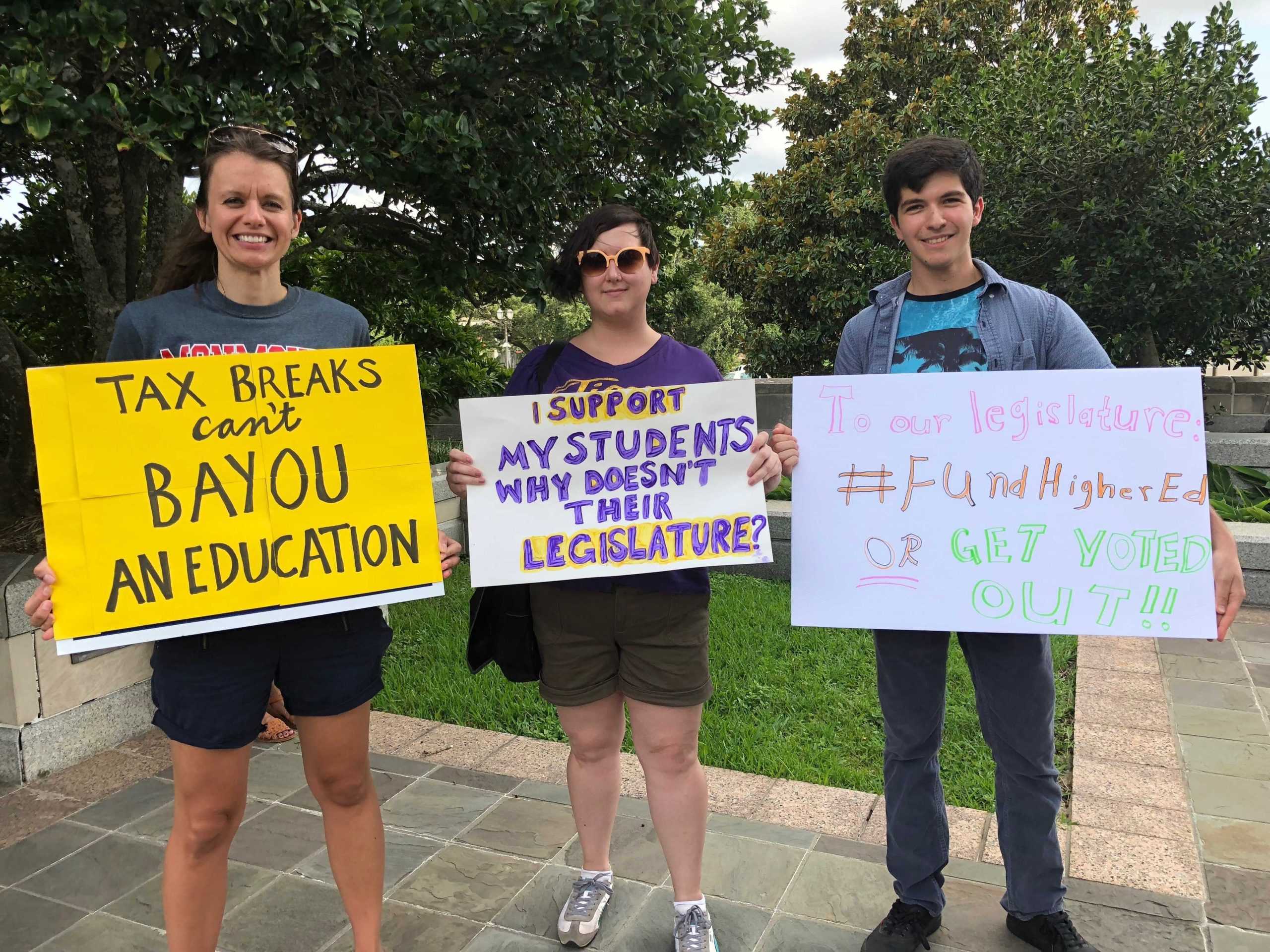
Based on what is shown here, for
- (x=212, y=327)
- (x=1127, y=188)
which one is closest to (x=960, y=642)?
(x=212, y=327)

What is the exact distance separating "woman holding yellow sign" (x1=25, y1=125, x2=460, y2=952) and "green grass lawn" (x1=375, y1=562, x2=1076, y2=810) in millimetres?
2028

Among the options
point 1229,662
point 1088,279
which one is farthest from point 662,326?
point 1229,662

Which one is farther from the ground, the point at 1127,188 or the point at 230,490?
the point at 1127,188

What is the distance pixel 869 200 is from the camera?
32.8ft

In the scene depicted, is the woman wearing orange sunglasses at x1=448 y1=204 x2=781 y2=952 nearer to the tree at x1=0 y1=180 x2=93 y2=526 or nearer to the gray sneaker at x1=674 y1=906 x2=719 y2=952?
the gray sneaker at x1=674 y1=906 x2=719 y2=952

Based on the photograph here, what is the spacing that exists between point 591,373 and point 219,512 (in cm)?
95

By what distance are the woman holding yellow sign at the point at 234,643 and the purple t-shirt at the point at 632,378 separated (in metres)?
0.44

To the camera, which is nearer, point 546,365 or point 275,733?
point 546,365

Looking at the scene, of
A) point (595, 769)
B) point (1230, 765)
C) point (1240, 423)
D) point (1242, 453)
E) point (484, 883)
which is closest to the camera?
point (595, 769)

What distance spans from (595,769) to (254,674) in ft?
3.16

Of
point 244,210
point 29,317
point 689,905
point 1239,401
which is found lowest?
point 689,905

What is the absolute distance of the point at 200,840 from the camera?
2.04 meters

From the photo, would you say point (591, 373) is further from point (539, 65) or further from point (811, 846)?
point (539, 65)

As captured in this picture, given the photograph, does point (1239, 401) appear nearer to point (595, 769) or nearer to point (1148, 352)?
point (1148, 352)
